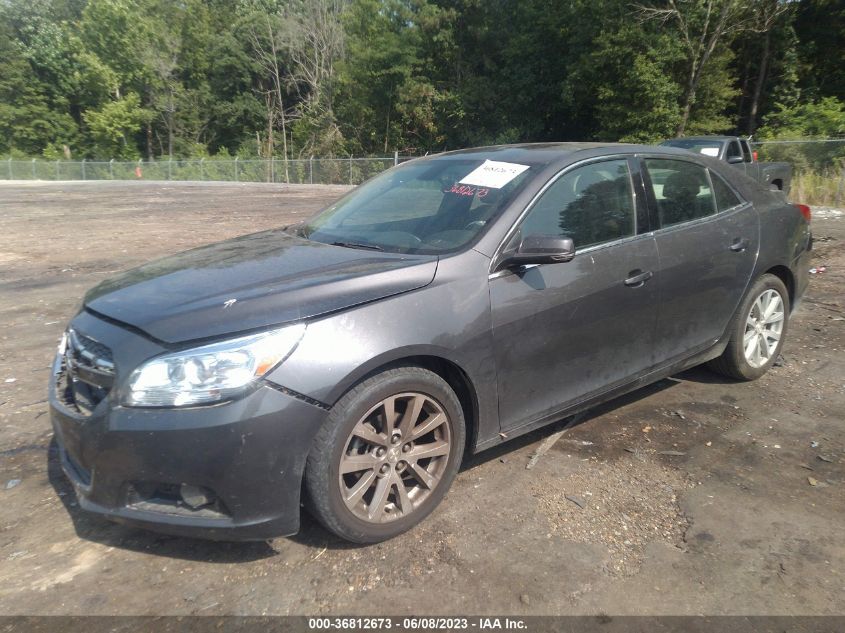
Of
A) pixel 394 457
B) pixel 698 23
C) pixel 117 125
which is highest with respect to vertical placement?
pixel 698 23

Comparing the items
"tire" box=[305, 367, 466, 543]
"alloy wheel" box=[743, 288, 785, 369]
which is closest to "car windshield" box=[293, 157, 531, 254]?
"tire" box=[305, 367, 466, 543]

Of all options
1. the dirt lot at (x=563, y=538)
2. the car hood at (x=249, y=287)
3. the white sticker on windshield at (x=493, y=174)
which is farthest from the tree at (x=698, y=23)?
the car hood at (x=249, y=287)

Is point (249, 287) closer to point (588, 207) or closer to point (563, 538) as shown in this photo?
point (563, 538)

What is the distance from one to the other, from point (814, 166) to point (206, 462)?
2042cm

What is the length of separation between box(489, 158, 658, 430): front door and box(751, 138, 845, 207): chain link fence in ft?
50.2

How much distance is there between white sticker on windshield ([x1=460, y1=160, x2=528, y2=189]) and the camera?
3.53 m

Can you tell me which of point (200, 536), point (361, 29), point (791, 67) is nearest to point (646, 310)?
point (200, 536)

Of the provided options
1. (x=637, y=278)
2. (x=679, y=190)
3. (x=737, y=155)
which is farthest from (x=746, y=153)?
(x=637, y=278)

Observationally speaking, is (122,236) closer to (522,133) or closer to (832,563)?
(832,563)

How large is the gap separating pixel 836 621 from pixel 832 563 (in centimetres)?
39

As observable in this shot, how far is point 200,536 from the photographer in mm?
2557

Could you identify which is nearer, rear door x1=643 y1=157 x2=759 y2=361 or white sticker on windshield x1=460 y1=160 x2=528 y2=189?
white sticker on windshield x1=460 y1=160 x2=528 y2=189

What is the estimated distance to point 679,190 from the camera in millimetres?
4141

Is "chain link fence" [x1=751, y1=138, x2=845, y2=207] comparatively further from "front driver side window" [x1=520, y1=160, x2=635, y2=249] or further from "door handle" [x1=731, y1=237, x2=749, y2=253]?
"front driver side window" [x1=520, y1=160, x2=635, y2=249]
